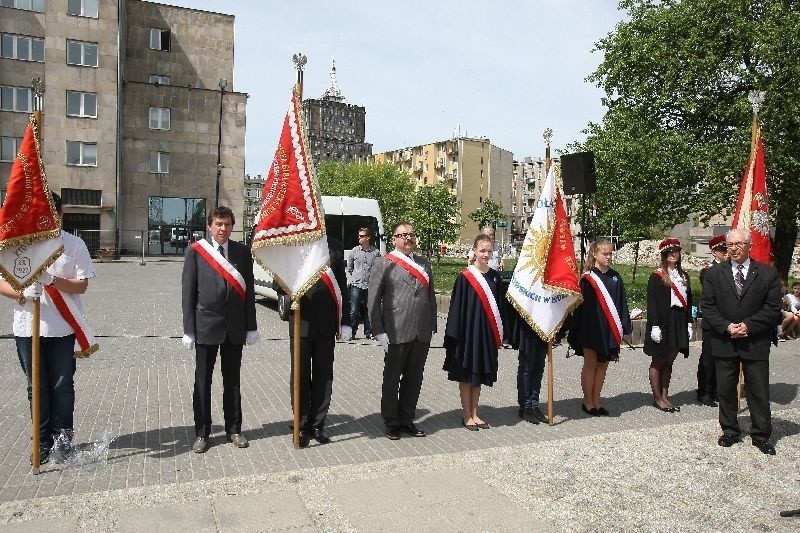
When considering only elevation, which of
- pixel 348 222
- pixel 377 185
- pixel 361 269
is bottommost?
pixel 361 269

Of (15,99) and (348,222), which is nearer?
(348,222)

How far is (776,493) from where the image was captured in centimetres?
560

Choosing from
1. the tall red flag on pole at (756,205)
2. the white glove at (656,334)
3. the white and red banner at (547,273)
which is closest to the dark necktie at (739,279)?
the white glove at (656,334)

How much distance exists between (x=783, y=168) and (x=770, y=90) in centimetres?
236

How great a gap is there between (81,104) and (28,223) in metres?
42.6

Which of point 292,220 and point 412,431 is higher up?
point 292,220

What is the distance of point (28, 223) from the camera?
5719mm

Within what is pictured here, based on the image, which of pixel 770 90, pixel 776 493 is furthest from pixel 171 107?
pixel 776 493

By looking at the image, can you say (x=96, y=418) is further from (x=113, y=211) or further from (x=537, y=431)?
(x=113, y=211)

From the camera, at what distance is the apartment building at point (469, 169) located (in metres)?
115

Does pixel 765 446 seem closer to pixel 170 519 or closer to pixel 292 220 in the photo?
pixel 292 220

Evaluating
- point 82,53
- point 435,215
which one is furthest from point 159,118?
point 435,215

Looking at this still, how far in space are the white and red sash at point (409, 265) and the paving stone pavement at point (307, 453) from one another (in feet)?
5.12

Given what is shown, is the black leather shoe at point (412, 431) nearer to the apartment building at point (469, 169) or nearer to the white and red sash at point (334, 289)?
the white and red sash at point (334, 289)
